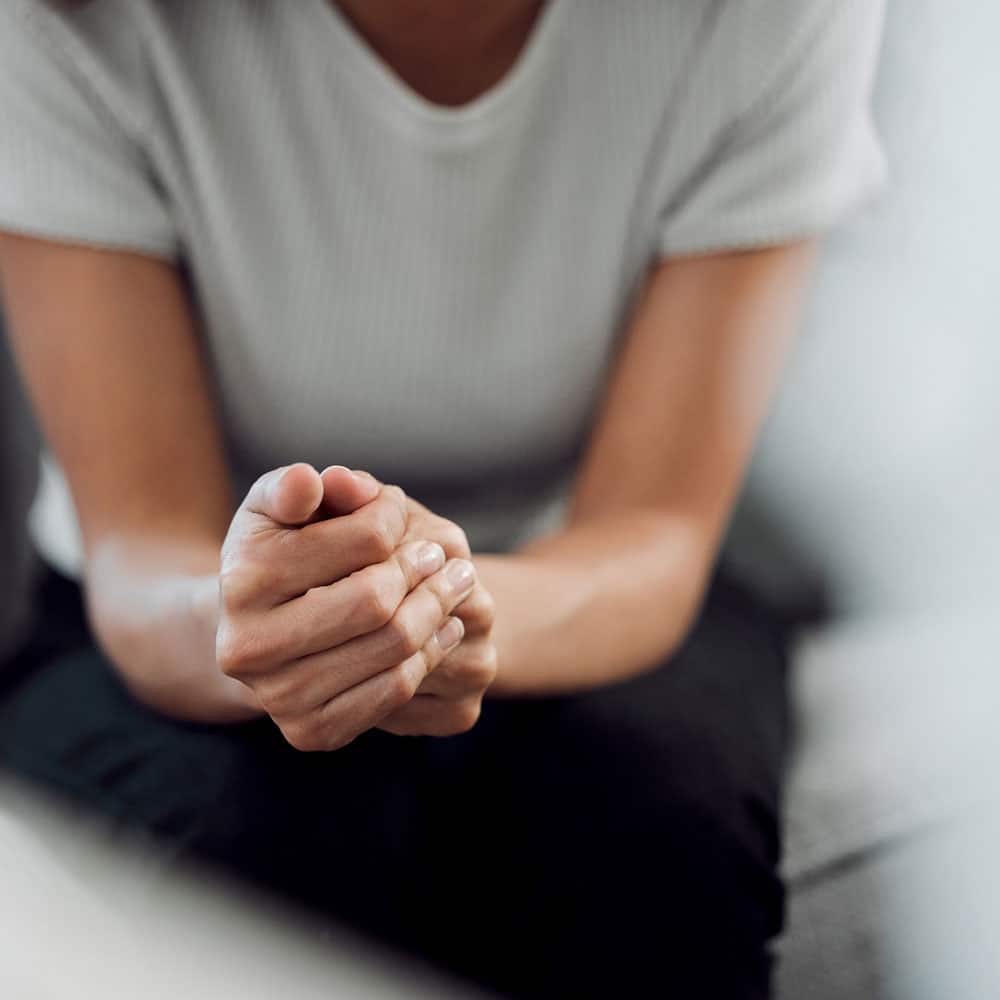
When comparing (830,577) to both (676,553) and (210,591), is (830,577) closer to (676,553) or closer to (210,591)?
(676,553)

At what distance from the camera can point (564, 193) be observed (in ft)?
1.78

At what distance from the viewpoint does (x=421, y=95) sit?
526mm

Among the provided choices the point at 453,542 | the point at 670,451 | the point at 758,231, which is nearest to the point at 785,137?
the point at 758,231

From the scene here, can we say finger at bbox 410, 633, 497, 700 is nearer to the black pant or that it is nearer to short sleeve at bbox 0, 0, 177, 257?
the black pant

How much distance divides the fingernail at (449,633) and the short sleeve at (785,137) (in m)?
0.24

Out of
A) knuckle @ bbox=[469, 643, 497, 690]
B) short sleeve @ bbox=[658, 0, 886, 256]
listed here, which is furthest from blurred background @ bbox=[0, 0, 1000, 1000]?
knuckle @ bbox=[469, 643, 497, 690]

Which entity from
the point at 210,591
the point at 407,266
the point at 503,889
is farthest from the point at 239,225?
the point at 503,889

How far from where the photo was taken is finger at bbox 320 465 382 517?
1.12 ft

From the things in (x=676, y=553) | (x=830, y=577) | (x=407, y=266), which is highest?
(x=407, y=266)

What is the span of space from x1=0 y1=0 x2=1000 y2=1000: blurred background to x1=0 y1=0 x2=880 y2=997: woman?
3cm

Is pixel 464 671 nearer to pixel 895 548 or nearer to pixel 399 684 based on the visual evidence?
pixel 399 684

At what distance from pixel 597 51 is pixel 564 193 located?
62 mm

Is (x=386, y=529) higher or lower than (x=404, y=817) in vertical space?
higher

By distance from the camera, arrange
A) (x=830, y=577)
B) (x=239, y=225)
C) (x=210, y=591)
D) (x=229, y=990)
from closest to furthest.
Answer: (x=229, y=990)
(x=210, y=591)
(x=239, y=225)
(x=830, y=577)
